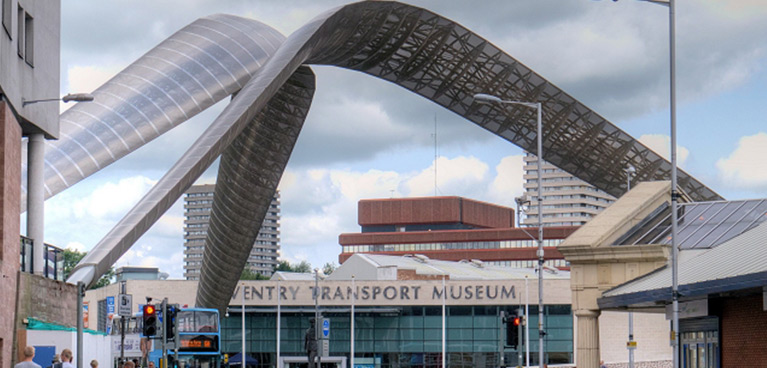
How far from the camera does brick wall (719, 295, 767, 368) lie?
25703 mm

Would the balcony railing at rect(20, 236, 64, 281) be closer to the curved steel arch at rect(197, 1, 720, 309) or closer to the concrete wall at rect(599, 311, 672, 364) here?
the curved steel arch at rect(197, 1, 720, 309)

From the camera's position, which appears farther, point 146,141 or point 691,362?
point 146,141

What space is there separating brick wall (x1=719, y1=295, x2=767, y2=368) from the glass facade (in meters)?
56.8

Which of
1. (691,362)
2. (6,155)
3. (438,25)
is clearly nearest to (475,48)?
(438,25)

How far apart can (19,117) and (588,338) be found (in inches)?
775

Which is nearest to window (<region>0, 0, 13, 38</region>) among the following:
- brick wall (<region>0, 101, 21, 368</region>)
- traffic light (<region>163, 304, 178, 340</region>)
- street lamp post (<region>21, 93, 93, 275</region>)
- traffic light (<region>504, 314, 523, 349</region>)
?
brick wall (<region>0, 101, 21, 368</region>)

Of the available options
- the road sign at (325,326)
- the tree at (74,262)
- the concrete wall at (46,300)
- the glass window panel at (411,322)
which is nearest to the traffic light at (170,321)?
the concrete wall at (46,300)

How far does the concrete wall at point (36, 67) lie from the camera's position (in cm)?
2798

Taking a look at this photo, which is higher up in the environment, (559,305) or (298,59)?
(298,59)

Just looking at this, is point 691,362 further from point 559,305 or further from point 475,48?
point 559,305

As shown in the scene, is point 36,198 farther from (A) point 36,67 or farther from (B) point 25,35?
(B) point 25,35

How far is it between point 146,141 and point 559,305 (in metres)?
38.0

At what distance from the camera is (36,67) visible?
3253cm

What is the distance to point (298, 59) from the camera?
189 ft
